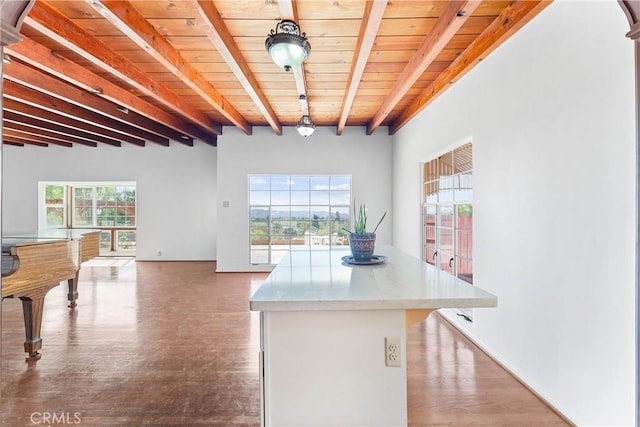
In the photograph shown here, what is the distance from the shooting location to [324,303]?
1.24 m

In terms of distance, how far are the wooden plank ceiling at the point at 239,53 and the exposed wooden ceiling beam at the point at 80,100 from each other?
Answer: 17 millimetres

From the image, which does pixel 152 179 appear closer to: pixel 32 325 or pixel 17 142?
pixel 17 142

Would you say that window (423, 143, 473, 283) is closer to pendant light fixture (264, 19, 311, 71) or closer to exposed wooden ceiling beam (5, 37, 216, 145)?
pendant light fixture (264, 19, 311, 71)

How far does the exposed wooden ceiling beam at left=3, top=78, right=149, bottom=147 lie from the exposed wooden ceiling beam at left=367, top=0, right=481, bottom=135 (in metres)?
4.46

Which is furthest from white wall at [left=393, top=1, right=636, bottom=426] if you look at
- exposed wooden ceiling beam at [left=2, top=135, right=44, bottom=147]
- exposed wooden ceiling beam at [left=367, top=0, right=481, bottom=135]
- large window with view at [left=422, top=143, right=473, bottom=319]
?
exposed wooden ceiling beam at [left=2, top=135, right=44, bottom=147]

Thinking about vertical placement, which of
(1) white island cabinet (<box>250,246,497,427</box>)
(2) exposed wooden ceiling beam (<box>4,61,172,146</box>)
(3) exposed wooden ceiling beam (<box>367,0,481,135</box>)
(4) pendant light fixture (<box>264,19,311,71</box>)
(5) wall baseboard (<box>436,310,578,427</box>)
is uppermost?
(2) exposed wooden ceiling beam (<box>4,61,172,146</box>)

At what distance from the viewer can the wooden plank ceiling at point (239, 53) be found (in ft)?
7.59

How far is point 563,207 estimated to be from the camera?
6.36ft

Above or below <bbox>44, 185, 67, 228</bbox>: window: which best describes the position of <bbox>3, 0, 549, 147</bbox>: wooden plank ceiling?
above

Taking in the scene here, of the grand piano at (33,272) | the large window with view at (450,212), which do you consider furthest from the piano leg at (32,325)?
the large window with view at (450,212)

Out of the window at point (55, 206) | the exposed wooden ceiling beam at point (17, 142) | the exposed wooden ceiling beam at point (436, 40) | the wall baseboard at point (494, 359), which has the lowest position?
the wall baseboard at point (494, 359)

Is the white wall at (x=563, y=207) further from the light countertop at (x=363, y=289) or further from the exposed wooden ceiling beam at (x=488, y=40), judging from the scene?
the light countertop at (x=363, y=289)

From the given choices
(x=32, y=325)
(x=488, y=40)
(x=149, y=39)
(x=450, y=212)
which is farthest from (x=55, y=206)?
(x=488, y=40)

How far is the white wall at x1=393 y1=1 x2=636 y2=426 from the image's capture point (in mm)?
1596
